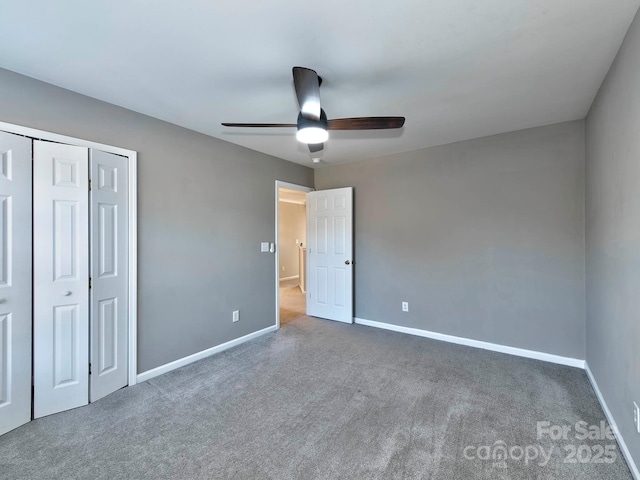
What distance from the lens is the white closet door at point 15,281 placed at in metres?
1.97

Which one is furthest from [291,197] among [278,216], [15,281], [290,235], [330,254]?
[15,281]

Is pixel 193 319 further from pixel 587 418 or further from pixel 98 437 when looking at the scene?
pixel 587 418

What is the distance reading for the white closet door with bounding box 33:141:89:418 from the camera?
212 centimetres

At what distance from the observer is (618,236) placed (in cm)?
188

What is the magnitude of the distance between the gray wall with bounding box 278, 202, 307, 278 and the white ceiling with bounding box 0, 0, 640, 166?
532 cm

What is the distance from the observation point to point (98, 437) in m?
1.96

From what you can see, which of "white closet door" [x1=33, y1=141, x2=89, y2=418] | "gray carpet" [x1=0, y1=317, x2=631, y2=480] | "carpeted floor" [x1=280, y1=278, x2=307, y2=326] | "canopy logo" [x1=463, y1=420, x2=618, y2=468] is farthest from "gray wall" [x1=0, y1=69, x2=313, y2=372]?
"canopy logo" [x1=463, y1=420, x2=618, y2=468]

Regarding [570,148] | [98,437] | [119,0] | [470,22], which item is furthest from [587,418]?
Result: [119,0]

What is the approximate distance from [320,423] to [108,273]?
6.98ft

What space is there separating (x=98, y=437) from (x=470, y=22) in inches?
136

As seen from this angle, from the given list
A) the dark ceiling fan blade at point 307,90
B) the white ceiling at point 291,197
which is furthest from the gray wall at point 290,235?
the dark ceiling fan blade at point 307,90

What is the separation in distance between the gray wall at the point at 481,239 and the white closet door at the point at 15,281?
3562mm

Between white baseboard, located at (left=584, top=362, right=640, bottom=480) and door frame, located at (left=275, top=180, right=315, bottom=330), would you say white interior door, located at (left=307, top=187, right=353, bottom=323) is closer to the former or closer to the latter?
door frame, located at (left=275, top=180, right=315, bottom=330)

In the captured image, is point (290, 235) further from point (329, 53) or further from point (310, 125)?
point (329, 53)
